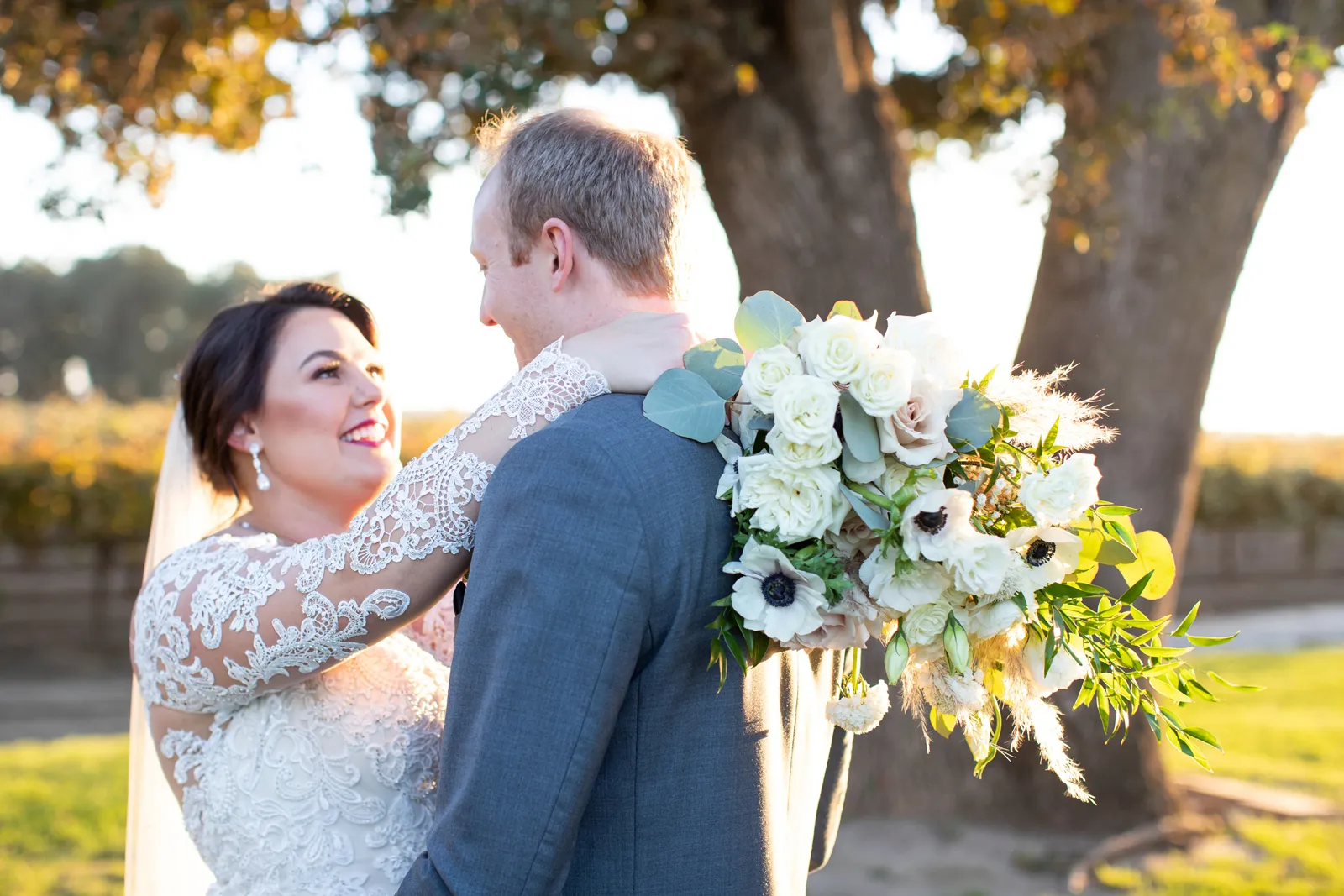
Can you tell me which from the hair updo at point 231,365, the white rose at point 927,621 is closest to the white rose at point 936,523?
the white rose at point 927,621

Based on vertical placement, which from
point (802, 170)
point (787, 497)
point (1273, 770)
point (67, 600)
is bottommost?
point (67, 600)

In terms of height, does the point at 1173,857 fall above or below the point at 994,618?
below

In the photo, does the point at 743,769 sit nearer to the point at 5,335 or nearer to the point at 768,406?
the point at 768,406

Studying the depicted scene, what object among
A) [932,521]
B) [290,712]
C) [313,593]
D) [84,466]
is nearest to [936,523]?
[932,521]

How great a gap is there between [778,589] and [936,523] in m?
0.24

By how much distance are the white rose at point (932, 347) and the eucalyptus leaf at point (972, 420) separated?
4 centimetres

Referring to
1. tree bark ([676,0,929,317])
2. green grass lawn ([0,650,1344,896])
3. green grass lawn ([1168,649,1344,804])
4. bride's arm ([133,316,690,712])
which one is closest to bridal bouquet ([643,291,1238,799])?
bride's arm ([133,316,690,712])

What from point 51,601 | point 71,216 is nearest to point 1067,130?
point 71,216

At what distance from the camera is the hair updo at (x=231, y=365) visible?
261 cm

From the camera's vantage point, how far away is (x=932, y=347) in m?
1.74

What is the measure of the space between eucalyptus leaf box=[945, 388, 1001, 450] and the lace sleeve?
534 millimetres

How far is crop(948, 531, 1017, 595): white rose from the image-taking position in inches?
62.7

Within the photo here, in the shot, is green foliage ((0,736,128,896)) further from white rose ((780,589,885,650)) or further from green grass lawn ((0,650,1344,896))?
white rose ((780,589,885,650))

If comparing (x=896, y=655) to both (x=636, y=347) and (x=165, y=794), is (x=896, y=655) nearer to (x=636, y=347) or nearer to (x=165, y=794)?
(x=636, y=347)
